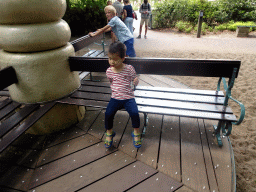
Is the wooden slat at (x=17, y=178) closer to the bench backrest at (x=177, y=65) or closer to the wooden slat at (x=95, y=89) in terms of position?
the wooden slat at (x=95, y=89)

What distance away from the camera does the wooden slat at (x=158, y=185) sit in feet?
5.78

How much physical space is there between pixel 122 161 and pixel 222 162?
3.42 ft

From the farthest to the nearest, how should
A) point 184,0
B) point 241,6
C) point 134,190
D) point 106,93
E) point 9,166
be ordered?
1. point 184,0
2. point 241,6
3. point 106,93
4. point 9,166
5. point 134,190

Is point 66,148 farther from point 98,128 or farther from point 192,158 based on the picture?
point 192,158

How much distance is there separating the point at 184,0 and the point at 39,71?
12661 mm

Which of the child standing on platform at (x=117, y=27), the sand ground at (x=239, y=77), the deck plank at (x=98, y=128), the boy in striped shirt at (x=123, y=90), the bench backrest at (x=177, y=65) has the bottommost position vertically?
the sand ground at (x=239, y=77)

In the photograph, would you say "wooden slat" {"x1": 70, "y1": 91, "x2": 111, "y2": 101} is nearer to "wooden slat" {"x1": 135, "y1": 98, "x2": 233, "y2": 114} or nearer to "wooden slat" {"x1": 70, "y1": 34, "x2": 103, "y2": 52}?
"wooden slat" {"x1": 135, "y1": 98, "x2": 233, "y2": 114}

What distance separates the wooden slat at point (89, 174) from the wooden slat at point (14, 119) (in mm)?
638

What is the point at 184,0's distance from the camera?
12477 millimetres

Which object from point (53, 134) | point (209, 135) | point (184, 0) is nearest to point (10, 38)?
point (53, 134)

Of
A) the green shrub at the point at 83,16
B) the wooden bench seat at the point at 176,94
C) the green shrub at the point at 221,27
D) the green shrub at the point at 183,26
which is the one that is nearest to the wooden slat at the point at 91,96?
the wooden bench seat at the point at 176,94

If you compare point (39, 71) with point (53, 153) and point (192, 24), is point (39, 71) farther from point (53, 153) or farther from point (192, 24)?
point (192, 24)

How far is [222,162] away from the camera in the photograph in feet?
6.66

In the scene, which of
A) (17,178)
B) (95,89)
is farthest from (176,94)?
(17,178)
